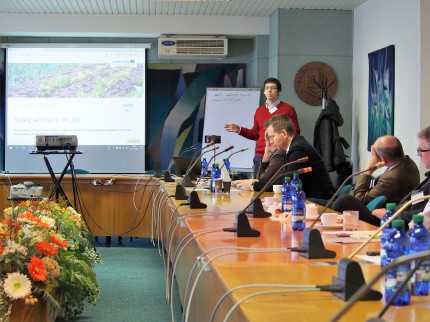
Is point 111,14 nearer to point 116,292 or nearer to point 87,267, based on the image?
point 116,292

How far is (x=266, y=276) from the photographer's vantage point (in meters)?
2.12

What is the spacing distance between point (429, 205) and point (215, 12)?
6.21 meters

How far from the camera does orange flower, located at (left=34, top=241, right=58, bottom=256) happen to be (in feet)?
10.7

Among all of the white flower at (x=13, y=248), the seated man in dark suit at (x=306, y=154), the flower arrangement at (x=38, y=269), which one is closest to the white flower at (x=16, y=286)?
the flower arrangement at (x=38, y=269)

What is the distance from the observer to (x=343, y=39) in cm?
915

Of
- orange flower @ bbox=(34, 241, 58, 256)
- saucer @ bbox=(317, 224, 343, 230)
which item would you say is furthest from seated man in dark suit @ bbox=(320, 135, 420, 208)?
orange flower @ bbox=(34, 241, 58, 256)

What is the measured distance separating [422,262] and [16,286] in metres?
1.77

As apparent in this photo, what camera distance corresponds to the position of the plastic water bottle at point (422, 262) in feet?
6.12

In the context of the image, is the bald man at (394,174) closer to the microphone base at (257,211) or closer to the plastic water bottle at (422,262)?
the microphone base at (257,211)

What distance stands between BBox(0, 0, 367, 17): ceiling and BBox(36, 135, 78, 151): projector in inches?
69.1

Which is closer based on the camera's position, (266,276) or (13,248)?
(266,276)

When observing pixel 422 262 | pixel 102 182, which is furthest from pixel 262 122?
pixel 422 262

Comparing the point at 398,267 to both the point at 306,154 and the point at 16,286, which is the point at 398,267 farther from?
the point at 306,154

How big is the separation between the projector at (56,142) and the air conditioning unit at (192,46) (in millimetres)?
2223
